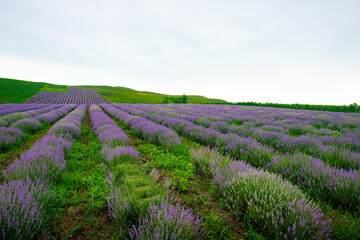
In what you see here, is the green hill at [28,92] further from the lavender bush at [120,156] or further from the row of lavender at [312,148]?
the row of lavender at [312,148]

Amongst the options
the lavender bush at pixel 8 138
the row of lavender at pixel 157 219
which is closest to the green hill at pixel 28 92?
the lavender bush at pixel 8 138

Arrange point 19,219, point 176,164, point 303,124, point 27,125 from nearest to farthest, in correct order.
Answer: point 19,219 → point 176,164 → point 27,125 → point 303,124

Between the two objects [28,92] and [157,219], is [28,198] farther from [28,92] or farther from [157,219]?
[28,92]

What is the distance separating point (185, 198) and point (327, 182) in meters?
1.83

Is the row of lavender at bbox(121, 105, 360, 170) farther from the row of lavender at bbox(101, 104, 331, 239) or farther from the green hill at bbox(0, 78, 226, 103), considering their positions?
the green hill at bbox(0, 78, 226, 103)

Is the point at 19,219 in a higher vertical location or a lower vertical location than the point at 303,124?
lower

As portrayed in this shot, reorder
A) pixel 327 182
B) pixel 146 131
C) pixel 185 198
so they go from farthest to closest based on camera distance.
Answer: pixel 146 131 → pixel 185 198 → pixel 327 182

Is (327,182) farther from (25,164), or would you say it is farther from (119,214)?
(25,164)

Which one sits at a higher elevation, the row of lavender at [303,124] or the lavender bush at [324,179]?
the row of lavender at [303,124]

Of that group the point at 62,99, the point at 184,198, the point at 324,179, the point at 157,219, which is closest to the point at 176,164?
the point at 184,198

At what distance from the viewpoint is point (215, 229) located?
158 cm

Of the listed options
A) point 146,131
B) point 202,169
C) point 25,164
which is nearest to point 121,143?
point 146,131

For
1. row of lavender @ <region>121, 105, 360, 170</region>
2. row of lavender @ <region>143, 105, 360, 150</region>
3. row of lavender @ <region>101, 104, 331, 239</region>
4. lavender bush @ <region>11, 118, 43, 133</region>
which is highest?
row of lavender @ <region>143, 105, 360, 150</region>

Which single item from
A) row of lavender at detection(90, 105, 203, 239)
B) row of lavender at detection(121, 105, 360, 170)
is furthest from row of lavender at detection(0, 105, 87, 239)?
row of lavender at detection(121, 105, 360, 170)
